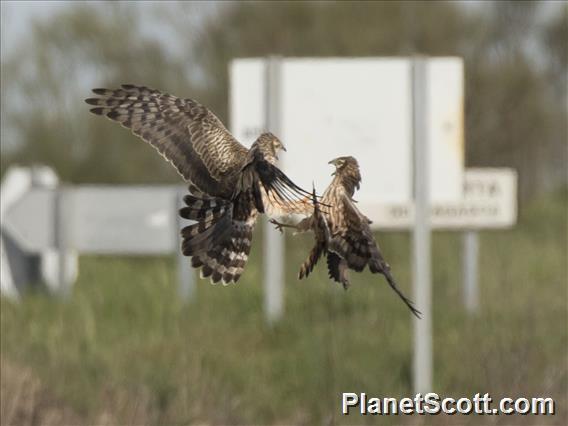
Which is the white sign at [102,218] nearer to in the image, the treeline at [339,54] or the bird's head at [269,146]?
the treeline at [339,54]

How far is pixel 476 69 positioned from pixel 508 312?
14.8 ft

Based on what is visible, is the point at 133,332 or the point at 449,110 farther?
the point at 133,332

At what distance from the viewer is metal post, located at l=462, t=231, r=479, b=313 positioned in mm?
12773

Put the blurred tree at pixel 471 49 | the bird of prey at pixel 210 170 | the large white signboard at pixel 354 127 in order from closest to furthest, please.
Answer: the bird of prey at pixel 210 170
the large white signboard at pixel 354 127
the blurred tree at pixel 471 49

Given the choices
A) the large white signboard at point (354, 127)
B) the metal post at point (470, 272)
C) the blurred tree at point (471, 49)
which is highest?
the blurred tree at point (471, 49)

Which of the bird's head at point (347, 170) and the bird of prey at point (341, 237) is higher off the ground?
the bird's head at point (347, 170)

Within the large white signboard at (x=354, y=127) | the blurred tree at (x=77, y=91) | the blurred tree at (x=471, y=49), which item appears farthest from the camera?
the blurred tree at (x=471, y=49)

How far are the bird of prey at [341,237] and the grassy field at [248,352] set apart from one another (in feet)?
19.5

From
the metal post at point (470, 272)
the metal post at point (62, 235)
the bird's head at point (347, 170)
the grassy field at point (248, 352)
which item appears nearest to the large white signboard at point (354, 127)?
the bird's head at point (347, 170)

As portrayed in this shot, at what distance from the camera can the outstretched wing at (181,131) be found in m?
1.30

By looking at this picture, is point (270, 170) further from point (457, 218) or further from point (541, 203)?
point (541, 203)

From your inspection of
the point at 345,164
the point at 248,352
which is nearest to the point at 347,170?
the point at 345,164

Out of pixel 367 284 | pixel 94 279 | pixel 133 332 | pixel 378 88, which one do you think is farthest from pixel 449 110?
pixel 94 279

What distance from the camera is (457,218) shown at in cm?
1177
